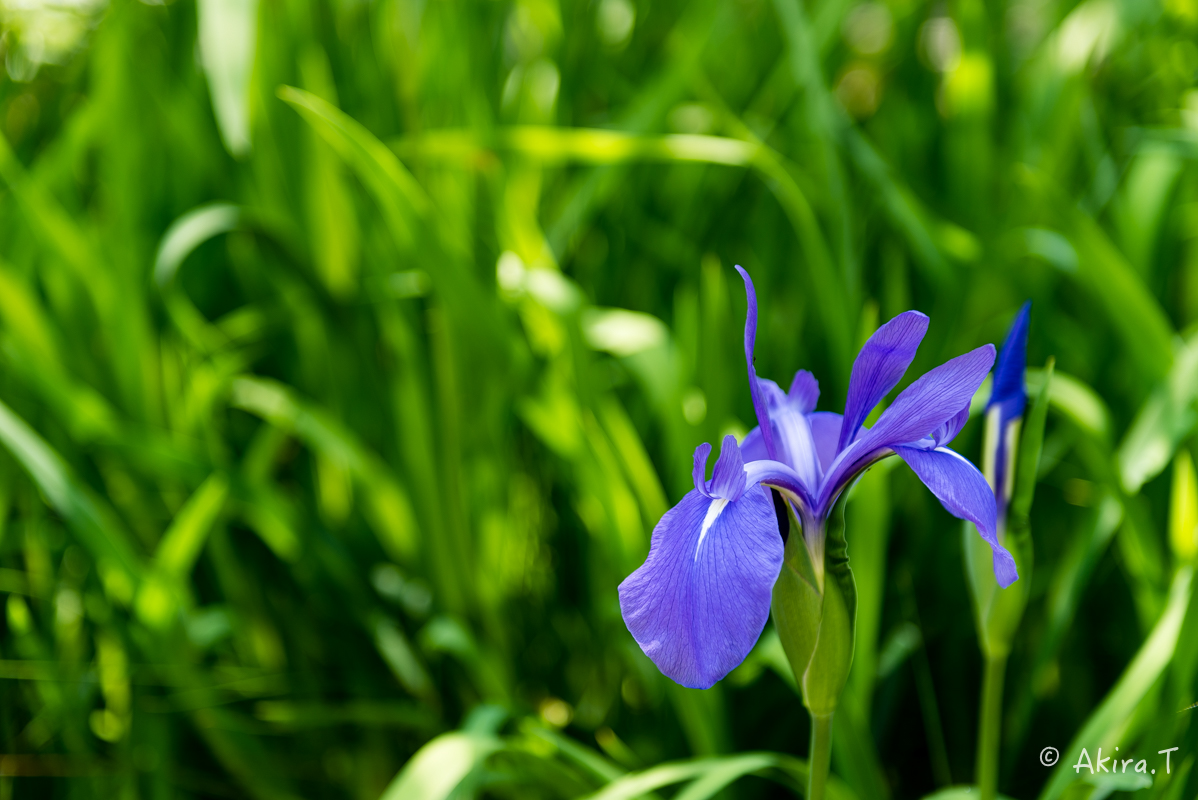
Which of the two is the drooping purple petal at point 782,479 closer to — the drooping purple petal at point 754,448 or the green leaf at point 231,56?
the drooping purple petal at point 754,448

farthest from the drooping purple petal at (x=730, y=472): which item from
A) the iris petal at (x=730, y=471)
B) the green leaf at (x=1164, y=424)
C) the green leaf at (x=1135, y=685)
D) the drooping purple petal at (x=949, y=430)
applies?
the green leaf at (x=1164, y=424)

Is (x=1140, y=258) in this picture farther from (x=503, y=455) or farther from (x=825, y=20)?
(x=503, y=455)

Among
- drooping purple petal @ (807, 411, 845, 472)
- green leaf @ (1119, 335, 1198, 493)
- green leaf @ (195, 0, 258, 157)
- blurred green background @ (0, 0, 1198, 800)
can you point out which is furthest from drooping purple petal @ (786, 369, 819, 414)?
green leaf @ (195, 0, 258, 157)

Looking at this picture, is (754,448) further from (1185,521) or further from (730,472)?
(1185,521)

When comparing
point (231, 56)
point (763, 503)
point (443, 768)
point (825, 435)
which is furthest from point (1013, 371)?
point (231, 56)

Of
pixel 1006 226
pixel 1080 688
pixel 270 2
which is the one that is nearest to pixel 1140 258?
pixel 1006 226

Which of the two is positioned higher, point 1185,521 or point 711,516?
point 711,516
